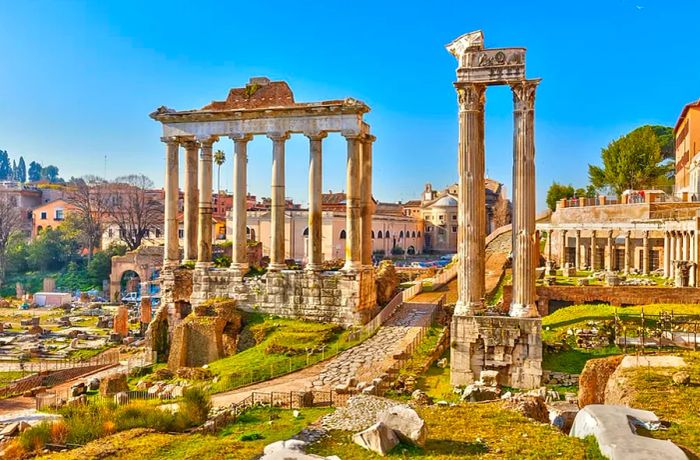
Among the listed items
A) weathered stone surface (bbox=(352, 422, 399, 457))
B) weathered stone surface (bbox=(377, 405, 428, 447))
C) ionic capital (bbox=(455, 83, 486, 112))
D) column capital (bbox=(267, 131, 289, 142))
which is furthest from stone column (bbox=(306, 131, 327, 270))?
weathered stone surface (bbox=(352, 422, 399, 457))

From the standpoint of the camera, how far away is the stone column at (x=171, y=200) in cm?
2953

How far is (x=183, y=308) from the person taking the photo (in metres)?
29.3

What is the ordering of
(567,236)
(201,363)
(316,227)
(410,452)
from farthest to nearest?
(567,236), (316,227), (201,363), (410,452)

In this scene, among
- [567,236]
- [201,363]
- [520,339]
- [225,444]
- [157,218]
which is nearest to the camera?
[225,444]

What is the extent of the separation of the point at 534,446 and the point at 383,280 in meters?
18.6

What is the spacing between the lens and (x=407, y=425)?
10977mm

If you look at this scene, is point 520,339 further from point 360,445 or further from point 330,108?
point 330,108

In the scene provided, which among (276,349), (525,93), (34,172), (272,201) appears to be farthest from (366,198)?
(34,172)

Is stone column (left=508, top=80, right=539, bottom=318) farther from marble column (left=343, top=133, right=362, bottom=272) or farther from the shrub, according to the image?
the shrub

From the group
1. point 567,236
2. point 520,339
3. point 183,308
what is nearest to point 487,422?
point 520,339

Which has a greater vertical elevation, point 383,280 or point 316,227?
point 316,227

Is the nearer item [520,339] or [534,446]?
[534,446]

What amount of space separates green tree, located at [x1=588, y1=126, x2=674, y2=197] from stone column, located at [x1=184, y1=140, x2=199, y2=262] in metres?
37.1

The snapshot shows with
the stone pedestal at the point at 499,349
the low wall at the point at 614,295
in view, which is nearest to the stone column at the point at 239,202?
the low wall at the point at 614,295
